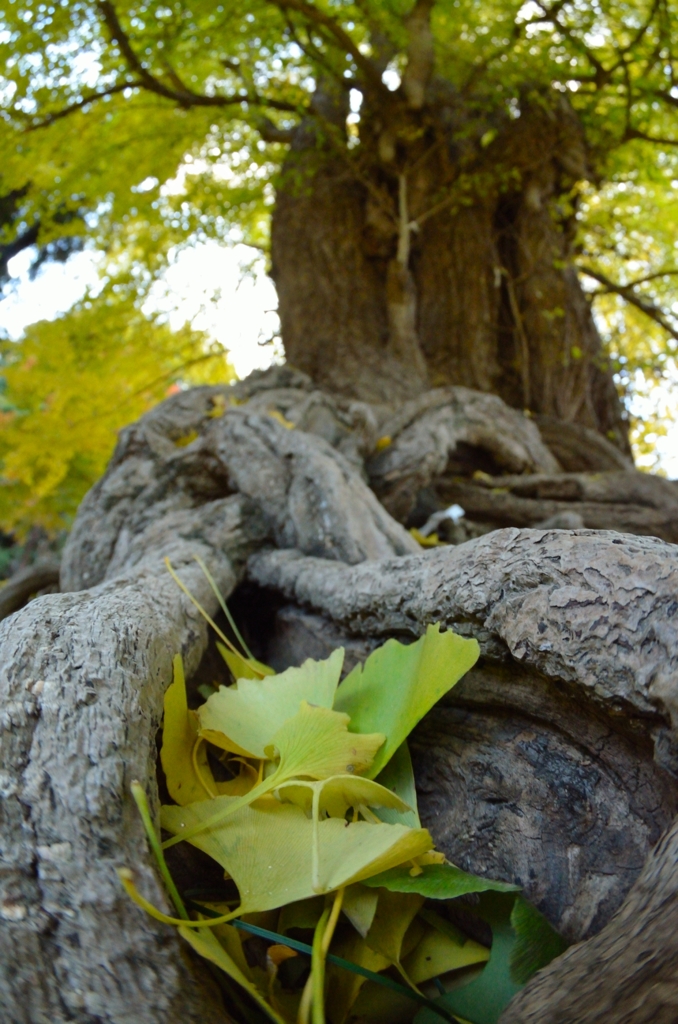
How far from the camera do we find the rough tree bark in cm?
52

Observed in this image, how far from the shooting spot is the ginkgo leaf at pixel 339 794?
635 mm

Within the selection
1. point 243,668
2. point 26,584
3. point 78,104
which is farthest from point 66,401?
point 243,668

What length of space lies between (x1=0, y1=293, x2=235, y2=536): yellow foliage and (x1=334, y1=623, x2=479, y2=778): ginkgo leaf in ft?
7.46

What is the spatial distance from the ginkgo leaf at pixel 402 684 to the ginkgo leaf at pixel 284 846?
107 mm

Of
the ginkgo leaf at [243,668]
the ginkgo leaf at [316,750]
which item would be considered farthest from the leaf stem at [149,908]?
the ginkgo leaf at [243,668]

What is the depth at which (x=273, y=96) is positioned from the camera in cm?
300

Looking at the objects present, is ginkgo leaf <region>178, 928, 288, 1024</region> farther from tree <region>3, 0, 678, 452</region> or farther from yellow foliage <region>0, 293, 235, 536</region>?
yellow foliage <region>0, 293, 235, 536</region>

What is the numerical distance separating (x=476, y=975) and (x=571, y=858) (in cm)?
13

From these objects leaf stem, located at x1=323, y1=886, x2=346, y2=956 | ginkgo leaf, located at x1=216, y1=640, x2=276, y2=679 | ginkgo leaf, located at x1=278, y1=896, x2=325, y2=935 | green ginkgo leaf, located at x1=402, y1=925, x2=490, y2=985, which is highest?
ginkgo leaf, located at x1=216, y1=640, x2=276, y2=679

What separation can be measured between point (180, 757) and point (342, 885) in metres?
0.25

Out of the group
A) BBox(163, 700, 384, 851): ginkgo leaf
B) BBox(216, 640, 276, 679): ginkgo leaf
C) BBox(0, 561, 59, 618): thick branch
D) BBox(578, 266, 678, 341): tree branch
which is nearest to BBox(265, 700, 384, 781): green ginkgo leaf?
BBox(163, 700, 384, 851): ginkgo leaf

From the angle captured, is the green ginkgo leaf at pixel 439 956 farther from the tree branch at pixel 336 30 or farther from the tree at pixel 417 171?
the tree branch at pixel 336 30

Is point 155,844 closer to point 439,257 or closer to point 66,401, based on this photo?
point 439,257

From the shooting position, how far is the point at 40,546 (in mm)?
4500
